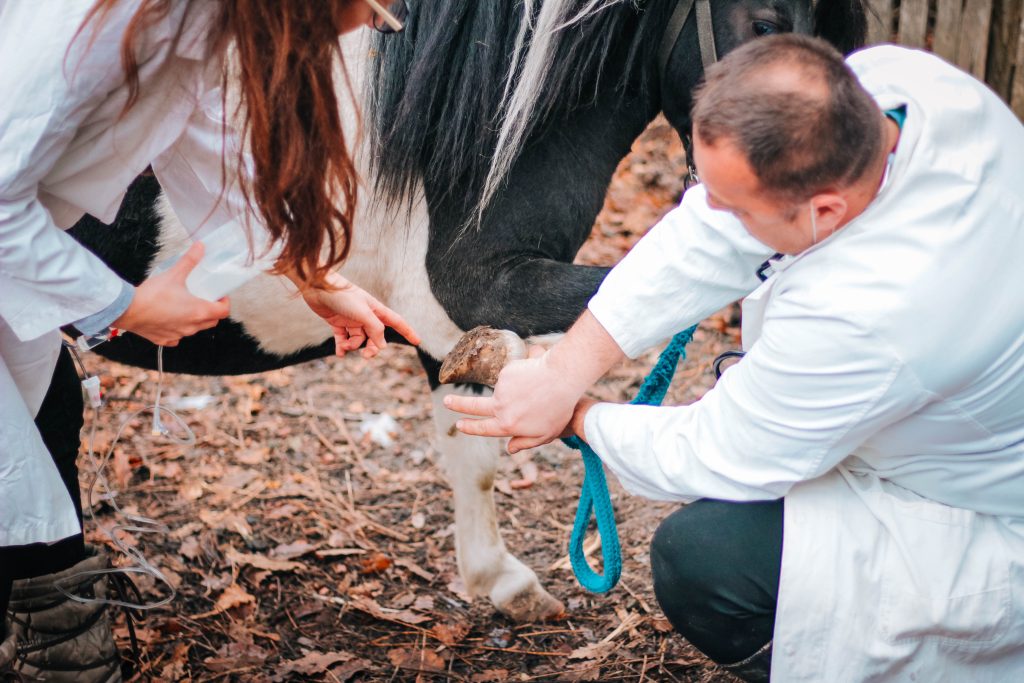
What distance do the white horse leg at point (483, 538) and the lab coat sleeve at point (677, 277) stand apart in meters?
1.01

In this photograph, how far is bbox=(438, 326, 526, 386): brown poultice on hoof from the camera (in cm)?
188

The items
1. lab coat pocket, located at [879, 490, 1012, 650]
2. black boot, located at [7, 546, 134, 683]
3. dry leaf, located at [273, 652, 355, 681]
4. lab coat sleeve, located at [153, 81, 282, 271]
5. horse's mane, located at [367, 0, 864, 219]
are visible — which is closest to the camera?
lab coat pocket, located at [879, 490, 1012, 650]

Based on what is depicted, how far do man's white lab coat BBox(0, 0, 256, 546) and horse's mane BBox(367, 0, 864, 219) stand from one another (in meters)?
0.49

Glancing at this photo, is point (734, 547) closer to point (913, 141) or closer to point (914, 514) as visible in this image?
point (914, 514)

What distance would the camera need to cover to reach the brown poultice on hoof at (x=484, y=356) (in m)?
1.88

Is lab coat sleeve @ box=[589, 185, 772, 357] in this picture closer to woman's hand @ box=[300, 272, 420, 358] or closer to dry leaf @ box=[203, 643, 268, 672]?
woman's hand @ box=[300, 272, 420, 358]

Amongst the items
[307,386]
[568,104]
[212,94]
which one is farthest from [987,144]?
[307,386]

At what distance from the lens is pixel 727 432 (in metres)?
1.58

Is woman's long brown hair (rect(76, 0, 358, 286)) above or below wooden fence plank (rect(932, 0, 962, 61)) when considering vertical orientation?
above

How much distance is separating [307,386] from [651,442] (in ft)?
8.47

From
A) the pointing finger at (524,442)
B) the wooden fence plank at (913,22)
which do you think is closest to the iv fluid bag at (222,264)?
the pointing finger at (524,442)

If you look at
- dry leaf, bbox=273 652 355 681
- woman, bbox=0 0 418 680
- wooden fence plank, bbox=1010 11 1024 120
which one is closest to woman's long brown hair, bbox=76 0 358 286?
woman, bbox=0 0 418 680

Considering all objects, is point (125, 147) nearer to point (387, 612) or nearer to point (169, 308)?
point (169, 308)

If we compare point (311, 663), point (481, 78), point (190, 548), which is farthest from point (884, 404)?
point (190, 548)
